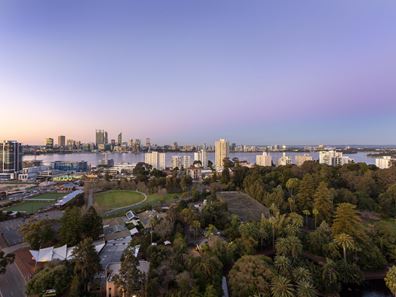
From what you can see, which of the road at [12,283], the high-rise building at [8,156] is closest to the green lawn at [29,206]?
the road at [12,283]

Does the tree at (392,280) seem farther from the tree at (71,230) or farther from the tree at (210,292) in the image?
the tree at (71,230)

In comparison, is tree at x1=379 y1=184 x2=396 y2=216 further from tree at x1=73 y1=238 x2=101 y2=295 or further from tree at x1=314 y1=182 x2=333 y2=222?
tree at x1=73 y1=238 x2=101 y2=295

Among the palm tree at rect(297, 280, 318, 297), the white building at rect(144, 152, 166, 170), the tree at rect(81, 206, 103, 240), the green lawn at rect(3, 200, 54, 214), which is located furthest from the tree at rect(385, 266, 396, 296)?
the white building at rect(144, 152, 166, 170)

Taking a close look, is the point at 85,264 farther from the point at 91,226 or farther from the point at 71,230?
the point at 91,226

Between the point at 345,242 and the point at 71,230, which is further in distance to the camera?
the point at 71,230

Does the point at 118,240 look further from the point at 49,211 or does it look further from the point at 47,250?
the point at 49,211

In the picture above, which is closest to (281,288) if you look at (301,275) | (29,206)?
(301,275)
